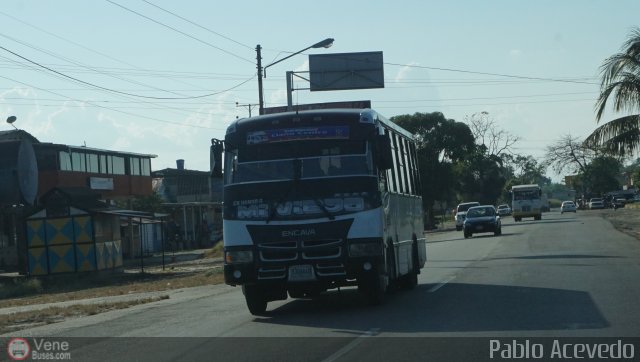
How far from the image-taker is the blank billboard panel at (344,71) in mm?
39469

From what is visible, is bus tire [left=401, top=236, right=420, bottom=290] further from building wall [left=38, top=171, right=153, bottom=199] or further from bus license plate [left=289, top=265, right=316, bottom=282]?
building wall [left=38, top=171, right=153, bottom=199]

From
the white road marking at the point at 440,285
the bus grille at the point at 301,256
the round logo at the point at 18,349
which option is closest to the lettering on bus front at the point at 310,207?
the bus grille at the point at 301,256

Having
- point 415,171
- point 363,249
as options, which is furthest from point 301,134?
point 415,171

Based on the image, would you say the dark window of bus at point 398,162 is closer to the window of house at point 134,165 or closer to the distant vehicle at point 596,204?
the window of house at point 134,165

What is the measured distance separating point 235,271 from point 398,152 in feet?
16.8

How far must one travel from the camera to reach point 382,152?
14.0 metres

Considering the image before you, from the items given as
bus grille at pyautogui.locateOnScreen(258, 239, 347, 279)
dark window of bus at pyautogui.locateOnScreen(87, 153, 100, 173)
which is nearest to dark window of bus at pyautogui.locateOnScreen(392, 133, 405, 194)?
bus grille at pyautogui.locateOnScreen(258, 239, 347, 279)

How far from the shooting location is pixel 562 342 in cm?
1011

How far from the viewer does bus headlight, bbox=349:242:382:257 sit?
1325 centimetres

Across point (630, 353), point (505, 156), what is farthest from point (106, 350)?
point (505, 156)

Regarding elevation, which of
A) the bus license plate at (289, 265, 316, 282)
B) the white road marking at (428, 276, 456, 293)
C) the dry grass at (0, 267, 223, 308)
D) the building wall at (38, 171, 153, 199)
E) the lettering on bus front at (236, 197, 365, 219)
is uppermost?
the building wall at (38, 171, 153, 199)

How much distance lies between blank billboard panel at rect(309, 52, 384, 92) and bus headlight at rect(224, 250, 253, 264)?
26.4 metres

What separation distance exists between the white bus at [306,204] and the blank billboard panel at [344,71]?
2500 cm

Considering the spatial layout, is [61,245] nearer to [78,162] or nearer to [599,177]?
[78,162]
